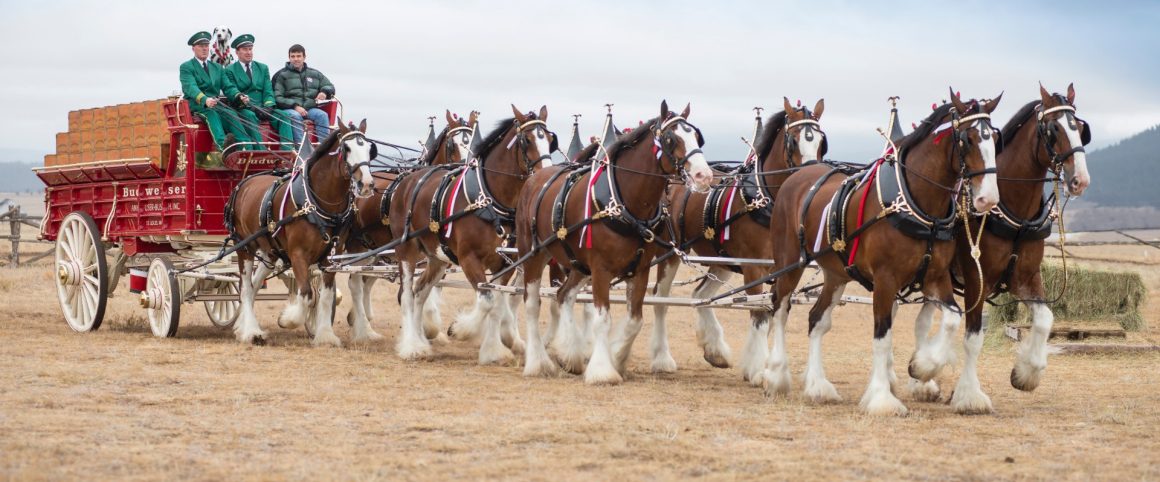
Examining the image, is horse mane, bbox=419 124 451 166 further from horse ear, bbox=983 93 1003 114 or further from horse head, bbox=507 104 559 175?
horse ear, bbox=983 93 1003 114

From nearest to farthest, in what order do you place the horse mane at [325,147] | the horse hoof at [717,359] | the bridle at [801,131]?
the bridle at [801,131]
the horse hoof at [717,359]
the horse mane at [325,147]

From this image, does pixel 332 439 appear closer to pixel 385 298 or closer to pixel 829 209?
pixel 829 209

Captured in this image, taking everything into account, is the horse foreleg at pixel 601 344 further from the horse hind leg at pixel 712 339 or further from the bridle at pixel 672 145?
the horse hind leg at pixel 712 339

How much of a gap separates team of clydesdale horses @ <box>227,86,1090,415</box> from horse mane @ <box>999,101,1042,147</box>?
0.02 meters

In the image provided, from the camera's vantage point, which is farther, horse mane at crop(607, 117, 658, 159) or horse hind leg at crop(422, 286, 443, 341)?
horse hind leg at crop(422, 286, 443, 341)

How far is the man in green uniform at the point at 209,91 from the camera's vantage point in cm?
1479

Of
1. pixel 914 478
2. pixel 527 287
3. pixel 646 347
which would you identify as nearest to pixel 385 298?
pixel 646 347

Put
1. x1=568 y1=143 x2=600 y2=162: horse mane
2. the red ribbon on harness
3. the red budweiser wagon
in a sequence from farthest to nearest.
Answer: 1. the red budweiser wagon
2. x1=568 y1=143 x2=600 y2=162: horse mane
3. the red ribbon on harness

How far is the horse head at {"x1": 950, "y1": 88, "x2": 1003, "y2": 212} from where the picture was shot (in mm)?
8625

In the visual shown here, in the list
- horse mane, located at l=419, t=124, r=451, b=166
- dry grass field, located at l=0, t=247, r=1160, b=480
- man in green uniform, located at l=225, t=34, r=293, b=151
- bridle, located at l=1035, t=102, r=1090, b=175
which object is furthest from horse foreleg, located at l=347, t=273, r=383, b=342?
bridle, located at l=1035, t=102, r=1090, b=175

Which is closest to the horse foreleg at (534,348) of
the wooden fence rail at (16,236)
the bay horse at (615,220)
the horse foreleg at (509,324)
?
the bay horse at (615,220)

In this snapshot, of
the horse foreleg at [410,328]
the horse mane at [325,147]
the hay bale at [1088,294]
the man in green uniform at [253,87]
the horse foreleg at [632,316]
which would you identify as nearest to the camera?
the horse foreleg at [632,316]

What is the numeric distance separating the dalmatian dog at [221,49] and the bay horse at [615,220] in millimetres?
5875

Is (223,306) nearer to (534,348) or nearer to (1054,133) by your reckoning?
(534,348)
